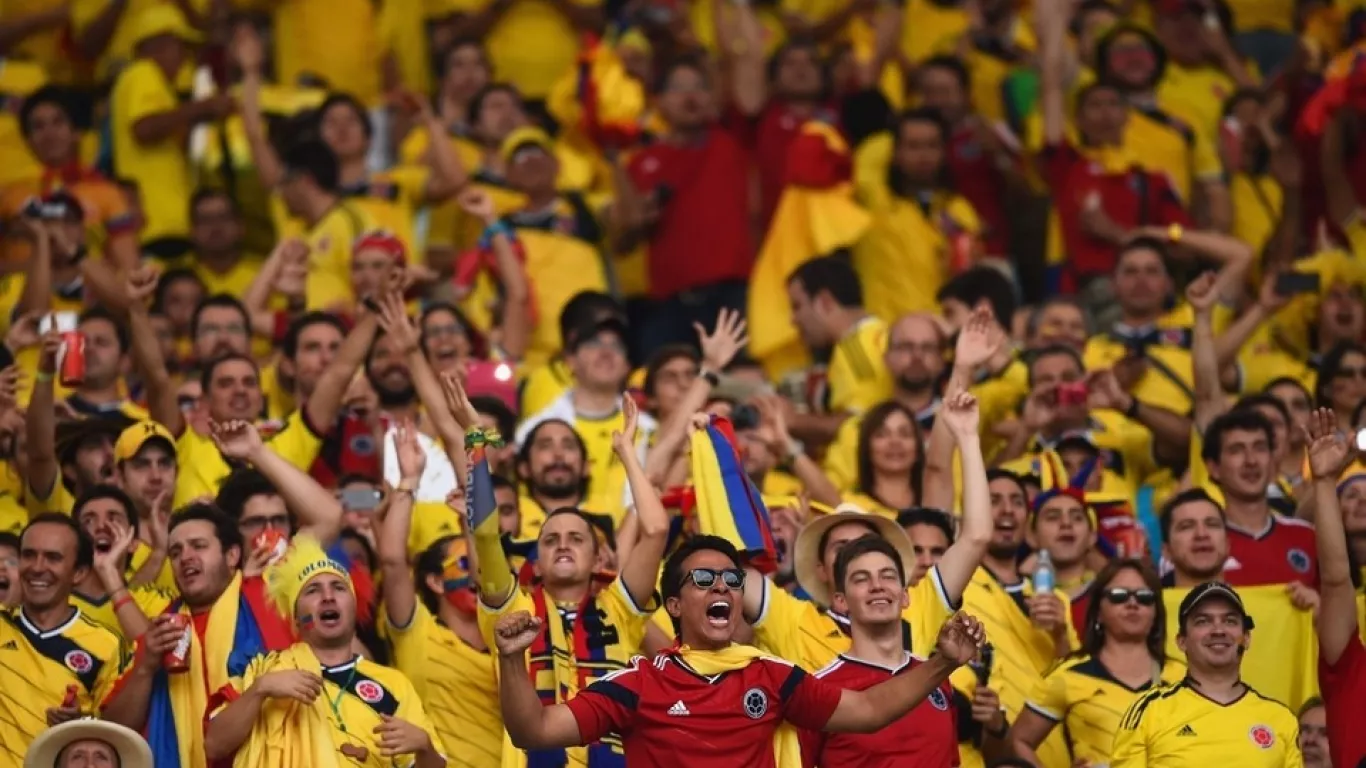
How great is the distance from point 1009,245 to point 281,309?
4350 millimetres

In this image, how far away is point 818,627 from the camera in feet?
34.3

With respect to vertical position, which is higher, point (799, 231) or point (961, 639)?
point (799, 231)

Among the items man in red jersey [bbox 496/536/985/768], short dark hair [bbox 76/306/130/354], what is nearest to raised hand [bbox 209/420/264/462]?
short dark hair [bbox 76/306/130/354]

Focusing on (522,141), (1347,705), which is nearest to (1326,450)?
(1347,705)

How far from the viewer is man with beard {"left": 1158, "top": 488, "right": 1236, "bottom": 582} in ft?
37.4

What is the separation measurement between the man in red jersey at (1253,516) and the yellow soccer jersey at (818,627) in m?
2.01

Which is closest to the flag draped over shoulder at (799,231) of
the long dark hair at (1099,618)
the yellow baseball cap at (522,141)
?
the yellow baseball cap at (522,141)

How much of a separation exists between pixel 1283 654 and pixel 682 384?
2992 mm

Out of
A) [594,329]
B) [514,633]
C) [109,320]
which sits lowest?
[514,633]

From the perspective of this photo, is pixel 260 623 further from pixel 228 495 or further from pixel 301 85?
pixel 301 85

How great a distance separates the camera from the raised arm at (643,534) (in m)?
10.3

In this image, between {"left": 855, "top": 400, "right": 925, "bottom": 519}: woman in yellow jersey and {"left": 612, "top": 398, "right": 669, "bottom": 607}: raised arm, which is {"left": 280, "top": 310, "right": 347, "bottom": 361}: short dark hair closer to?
{"left": 855, "top": 400, "right": 925, "bottom": 519}: woman in yellow jersey

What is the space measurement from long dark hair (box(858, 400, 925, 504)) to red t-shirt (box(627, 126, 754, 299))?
350 centimetres

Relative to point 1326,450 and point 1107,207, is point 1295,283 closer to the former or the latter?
point 1107,207
